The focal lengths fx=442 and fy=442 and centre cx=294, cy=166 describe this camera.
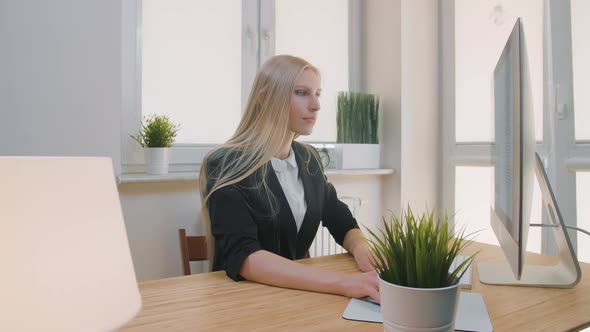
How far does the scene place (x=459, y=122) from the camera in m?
2.75

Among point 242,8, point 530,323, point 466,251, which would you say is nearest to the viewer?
point 530,323

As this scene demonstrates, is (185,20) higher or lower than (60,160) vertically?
higher

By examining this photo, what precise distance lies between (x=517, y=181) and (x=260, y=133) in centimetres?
92

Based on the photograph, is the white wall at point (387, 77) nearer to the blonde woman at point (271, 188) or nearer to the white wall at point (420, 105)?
the white wall at point (420, 105)

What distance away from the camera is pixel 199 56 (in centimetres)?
217

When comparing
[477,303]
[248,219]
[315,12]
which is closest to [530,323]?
[477,303]

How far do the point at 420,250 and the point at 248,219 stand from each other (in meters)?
0.69

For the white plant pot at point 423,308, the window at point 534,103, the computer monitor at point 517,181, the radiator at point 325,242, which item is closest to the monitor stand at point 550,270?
the computer monitor at point 517,181

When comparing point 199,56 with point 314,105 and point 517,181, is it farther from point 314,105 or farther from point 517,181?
point 517,181

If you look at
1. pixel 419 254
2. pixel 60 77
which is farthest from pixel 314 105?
pixel 419 254

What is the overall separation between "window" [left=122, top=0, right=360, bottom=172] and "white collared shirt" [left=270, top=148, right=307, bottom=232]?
0.74m

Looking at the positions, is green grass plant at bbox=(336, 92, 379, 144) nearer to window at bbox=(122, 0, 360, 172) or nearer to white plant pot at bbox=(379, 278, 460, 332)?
window at bbox=(122, 0, 360, 172)

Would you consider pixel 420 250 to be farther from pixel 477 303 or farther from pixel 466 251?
pixel 466 251

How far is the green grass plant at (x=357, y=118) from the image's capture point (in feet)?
7.97
